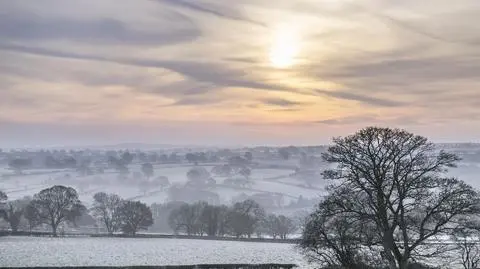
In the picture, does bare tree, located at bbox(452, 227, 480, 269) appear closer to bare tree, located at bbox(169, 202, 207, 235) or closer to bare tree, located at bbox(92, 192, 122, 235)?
bare tree, located at bbox(169, 202, 207, 235)

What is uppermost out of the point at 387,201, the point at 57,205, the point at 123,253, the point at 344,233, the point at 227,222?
the point at 387,201

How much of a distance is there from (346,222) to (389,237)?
118 inches

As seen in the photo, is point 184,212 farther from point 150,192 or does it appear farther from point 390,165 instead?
point 150,192

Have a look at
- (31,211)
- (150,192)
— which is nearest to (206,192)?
(150,192)

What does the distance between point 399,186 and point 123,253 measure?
36.4m

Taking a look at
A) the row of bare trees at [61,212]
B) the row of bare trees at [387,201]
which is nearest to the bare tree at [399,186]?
the row of bare trees at [387,201]

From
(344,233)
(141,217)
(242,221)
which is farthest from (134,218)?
(344,233)

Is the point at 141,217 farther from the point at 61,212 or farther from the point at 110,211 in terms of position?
the point at 110,211

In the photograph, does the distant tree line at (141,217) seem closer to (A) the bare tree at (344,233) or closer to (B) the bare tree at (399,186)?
(A) the bare tree at (344,233)

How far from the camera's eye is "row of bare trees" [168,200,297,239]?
8456 cm

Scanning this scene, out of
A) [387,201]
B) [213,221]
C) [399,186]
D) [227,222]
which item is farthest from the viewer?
[213,221]

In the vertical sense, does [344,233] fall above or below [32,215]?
above

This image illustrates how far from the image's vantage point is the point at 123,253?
53.6 m

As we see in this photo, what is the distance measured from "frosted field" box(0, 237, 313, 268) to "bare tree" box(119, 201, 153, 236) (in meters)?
10.3
